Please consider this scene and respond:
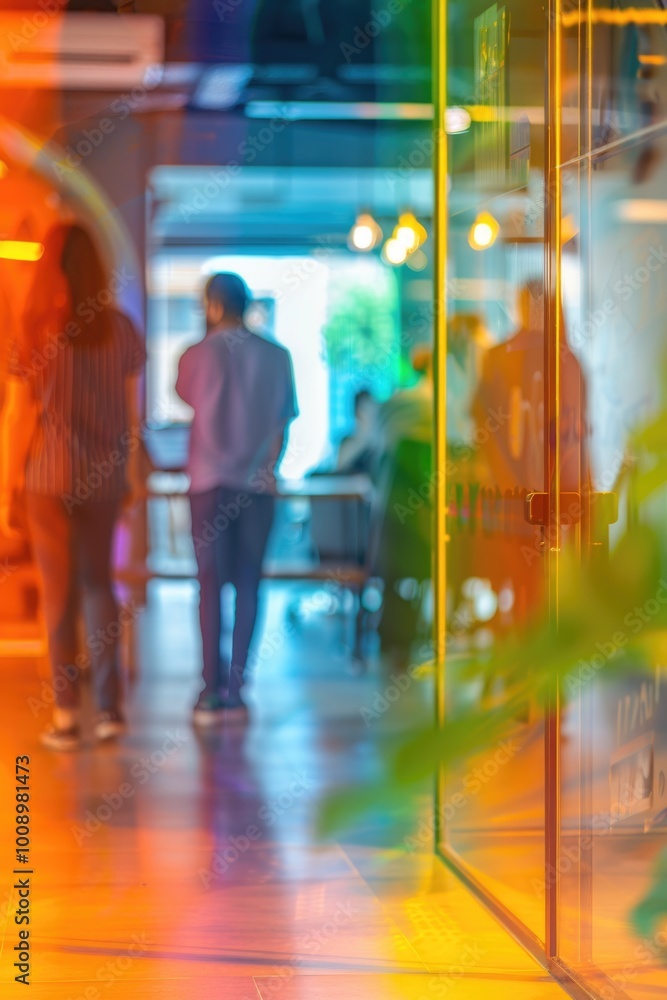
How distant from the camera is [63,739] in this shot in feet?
14.0

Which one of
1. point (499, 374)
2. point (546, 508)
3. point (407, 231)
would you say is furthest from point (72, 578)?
point (407, 231)

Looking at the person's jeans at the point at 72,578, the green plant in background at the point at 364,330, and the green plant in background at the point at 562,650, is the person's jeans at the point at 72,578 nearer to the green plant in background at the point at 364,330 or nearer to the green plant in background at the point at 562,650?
the green plant in background at the point at 562,650

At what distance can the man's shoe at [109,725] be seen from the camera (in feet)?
14.4

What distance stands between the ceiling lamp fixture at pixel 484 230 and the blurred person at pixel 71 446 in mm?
1297

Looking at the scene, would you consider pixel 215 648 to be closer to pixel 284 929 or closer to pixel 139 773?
pixel 139 773

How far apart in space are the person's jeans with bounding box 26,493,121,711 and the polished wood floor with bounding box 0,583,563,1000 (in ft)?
1.02

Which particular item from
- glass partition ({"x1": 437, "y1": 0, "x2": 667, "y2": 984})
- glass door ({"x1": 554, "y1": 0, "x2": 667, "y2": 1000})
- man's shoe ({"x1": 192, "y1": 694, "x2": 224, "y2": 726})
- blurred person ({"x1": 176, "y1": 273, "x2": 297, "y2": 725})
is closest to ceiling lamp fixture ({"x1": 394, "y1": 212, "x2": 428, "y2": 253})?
blurred person ({"x1": 176, "y1": 273, "x2": 297, "y2": 725})

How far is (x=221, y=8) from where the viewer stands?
6.75m

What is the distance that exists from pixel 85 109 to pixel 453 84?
4.52 m

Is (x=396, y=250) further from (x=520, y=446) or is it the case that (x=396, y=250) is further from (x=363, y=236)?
(x=520, y=446)

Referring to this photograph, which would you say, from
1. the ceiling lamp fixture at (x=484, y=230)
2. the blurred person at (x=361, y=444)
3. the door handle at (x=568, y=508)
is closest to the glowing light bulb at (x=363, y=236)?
the blurred person at (x=361, y=444)

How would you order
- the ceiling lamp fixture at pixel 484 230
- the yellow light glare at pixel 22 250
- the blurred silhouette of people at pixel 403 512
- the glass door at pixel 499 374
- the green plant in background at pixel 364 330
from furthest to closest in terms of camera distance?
the green plant in background at pixel 364 330 → the yellow light glare at pixel 22 250 → the blurred silhouette of people at pixel 403 512 → the ceiling lamp fixture at pixel 484 230 → the glass door at pixel 499 374

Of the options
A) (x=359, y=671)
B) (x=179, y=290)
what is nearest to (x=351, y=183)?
(x=179, y=290)

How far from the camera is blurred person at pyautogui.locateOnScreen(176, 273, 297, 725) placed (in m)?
4.79
